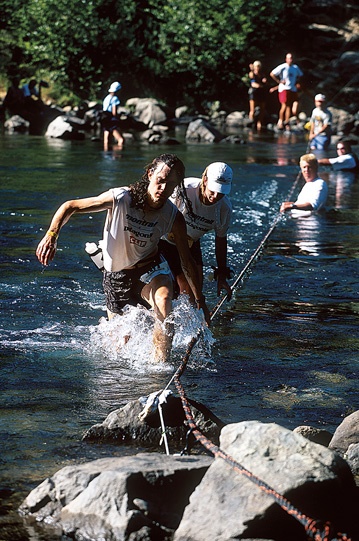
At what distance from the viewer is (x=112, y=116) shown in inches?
992

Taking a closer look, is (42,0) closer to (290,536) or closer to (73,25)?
(73,25)

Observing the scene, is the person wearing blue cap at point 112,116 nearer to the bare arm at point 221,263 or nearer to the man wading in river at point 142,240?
the bare arm at point 221,263

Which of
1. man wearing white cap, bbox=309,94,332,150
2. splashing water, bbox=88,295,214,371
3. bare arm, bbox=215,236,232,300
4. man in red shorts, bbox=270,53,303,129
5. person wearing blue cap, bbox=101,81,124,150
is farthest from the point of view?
man in red shorts, bbox=270,53,303,129

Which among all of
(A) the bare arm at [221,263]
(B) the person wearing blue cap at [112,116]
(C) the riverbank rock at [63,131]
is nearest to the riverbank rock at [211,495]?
(A) the bare arm at [221,263]

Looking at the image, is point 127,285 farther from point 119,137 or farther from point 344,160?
point 119,137

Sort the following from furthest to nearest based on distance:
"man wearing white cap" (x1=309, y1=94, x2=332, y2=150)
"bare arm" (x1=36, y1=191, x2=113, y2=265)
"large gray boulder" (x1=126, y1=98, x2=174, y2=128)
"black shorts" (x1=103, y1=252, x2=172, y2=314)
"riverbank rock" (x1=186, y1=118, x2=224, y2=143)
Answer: "large gray boulder" (x1=126, y1=98, x2=174, y2=128), "riverbank rock" (x1=186, y1=118, x2=224, y2=143), "man wearing white cap" (x1=309, y1=94, x2=332, y2=150), "black shorts" (x1=103, y1=252, x2=172, y2=314), "bare arm" (x1=36, y1=191, x2=113, y2=265)

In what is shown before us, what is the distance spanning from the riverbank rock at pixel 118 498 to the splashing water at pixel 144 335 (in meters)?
2.39

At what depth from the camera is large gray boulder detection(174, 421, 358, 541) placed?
14.1 ft

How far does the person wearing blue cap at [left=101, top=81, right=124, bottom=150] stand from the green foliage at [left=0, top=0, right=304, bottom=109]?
850 centimetres

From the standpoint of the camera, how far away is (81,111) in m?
31.9

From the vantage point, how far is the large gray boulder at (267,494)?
14.1 ft

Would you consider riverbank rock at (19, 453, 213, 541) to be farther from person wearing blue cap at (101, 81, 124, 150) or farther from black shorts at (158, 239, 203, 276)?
person wearing blue cap at (101, 81, 124, 150)

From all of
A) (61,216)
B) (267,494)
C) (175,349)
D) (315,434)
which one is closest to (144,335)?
(175,349)

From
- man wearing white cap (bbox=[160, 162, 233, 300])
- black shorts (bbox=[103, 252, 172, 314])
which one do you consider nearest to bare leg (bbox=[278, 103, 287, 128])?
man wearing white cap (bbox=[160, 162, 233, 300])
